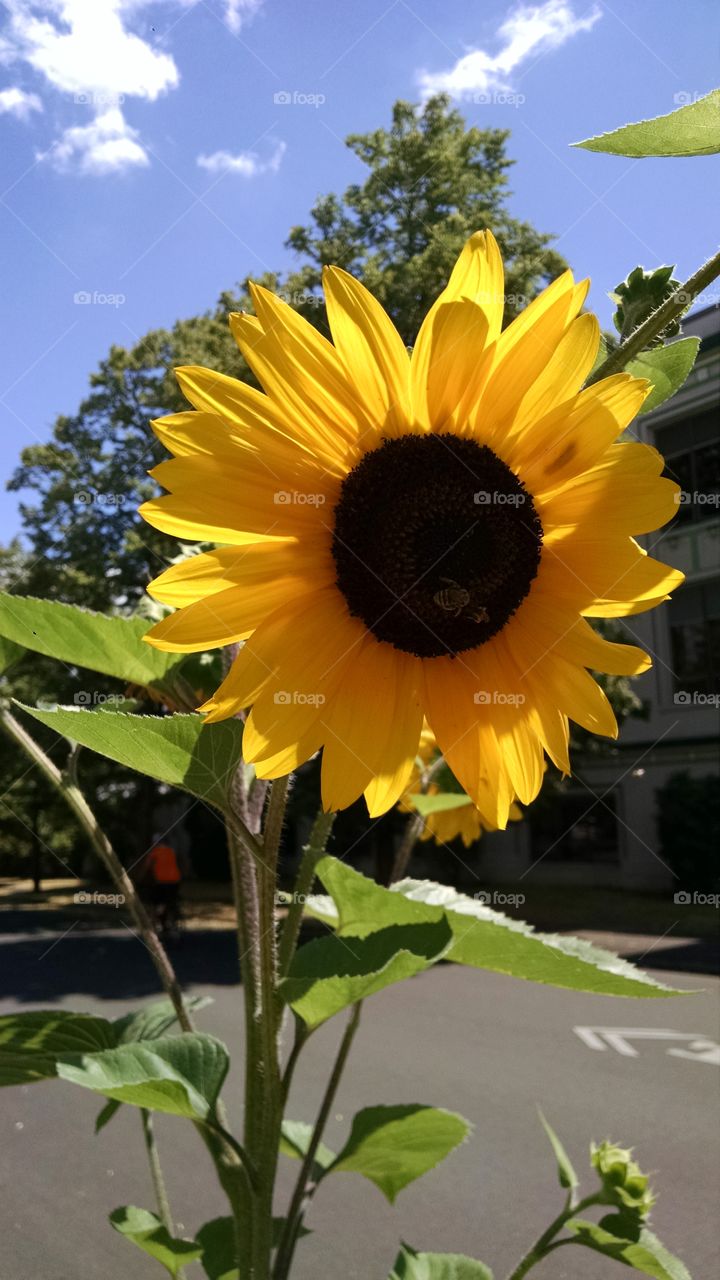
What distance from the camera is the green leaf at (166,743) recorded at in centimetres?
69

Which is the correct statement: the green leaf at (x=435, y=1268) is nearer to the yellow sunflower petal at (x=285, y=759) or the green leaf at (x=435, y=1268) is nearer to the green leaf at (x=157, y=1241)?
the green leaf at (x=157, y=1241)

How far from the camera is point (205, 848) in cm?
2897

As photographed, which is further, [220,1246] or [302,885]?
[220,1246]

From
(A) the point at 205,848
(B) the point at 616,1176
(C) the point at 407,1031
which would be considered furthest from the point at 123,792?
(B) the point at 616,1176

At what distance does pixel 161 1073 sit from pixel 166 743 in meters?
0.28

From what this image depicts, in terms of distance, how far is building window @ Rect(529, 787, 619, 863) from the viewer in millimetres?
22516

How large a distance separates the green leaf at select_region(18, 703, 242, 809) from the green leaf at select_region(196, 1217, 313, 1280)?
53 cm

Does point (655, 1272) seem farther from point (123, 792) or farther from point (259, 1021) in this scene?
point (123, 792)

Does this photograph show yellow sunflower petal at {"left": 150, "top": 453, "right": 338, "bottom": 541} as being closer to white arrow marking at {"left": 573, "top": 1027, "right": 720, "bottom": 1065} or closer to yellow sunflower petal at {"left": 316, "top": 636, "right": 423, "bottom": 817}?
yellow sunflower petal at {"left": 316, "top": 636, "right": 423, "bottom": 817}

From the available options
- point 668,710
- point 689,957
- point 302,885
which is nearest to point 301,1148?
point 302,885

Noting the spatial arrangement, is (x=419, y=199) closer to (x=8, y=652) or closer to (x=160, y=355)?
(x=160, y=355)

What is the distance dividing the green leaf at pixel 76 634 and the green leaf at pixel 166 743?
0.12m

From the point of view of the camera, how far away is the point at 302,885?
84 cm

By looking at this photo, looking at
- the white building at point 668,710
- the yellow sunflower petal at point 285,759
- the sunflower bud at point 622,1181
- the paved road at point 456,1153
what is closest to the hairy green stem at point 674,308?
the yellow sunflower petal at point 285,759
